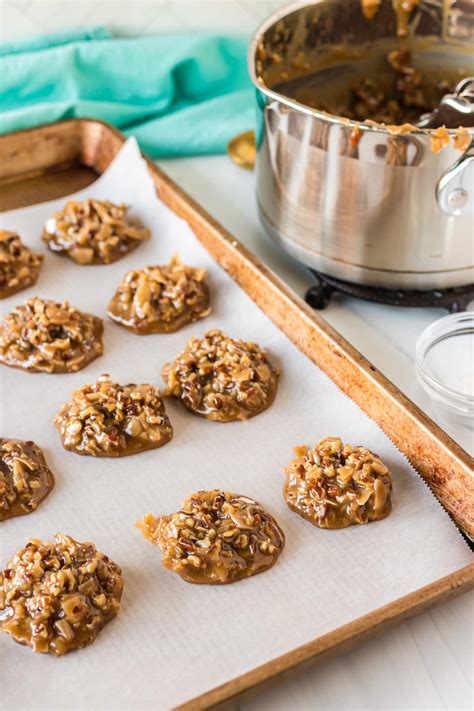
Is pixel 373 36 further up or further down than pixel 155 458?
further up

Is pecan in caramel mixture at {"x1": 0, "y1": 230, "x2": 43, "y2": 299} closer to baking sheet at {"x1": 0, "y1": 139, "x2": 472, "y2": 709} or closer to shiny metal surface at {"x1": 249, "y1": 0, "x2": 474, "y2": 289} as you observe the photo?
baking sheet at {"x1": 0, "y1": 139, "x2": 472, "y2": 709}

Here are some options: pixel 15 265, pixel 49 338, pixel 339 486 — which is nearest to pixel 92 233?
pixel 15 265

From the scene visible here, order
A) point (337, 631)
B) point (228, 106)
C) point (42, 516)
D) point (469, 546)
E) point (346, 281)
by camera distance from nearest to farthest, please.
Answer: point (337, 631) < point (469, 546) < point (42, 516) < point (346, 281) < point (228, 106)

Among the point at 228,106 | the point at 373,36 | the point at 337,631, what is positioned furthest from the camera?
the point at 228,106

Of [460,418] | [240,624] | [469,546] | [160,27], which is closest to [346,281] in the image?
[460,418]

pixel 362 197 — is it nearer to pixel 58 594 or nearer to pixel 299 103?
pixel 299 103

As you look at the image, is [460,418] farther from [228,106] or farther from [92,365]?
[228,106]

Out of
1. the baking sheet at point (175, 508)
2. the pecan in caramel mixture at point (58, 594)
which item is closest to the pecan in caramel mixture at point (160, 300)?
the baking sheet at point (175, 508)
